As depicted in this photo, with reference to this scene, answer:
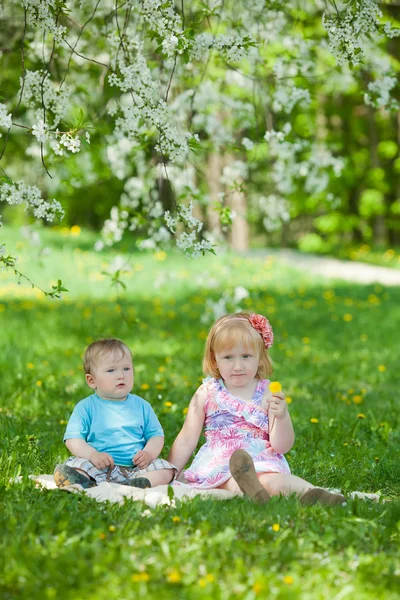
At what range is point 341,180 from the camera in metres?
21.3

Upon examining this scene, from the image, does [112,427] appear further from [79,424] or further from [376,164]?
[376,164]

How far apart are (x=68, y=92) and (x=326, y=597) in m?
3.03

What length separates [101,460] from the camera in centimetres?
371

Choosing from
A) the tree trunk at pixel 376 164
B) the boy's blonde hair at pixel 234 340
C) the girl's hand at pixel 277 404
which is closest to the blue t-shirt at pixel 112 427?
the boy's blonde hair at pixel 234 340

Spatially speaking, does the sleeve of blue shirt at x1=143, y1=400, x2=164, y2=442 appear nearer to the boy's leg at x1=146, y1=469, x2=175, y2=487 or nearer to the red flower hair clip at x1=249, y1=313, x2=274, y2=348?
the boy's leg at x1=146, y1=469, x2=175, y2=487

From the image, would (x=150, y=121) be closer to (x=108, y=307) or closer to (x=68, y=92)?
(x=68, y=92)

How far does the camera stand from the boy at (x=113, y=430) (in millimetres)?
3732

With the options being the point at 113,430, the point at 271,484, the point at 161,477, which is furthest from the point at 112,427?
the point at 271,484

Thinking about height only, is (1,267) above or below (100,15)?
below

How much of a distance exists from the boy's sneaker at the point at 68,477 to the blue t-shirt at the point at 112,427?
0.22 m

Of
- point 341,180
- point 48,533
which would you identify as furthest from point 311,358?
point 341,180

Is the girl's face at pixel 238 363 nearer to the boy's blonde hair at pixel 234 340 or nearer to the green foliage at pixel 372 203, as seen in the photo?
the boy's blonde hair at pixel 234 340

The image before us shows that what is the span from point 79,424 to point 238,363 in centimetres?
81

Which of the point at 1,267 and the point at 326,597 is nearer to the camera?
the point at 326,597
